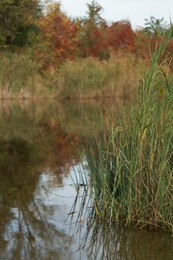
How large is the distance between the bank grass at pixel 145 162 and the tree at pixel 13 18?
26219 millimetres

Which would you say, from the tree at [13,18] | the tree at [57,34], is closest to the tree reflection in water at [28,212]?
the tree at [13,18]

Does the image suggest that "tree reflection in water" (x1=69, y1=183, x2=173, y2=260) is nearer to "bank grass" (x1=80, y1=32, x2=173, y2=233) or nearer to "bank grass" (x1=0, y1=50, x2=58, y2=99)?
"bank grass" (x1=80, y1=32, x2=173, y2=233)

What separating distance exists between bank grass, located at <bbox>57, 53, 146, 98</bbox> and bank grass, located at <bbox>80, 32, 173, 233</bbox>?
21.9m

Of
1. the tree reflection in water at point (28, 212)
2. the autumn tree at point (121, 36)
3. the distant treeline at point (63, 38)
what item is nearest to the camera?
the tree reflection in water at point (28, 212)

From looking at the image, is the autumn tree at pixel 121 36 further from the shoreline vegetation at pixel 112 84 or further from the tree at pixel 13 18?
the tree at pixel 13 18

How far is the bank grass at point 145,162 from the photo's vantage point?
4.42 metres

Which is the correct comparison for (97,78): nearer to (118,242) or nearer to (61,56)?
(61,56)

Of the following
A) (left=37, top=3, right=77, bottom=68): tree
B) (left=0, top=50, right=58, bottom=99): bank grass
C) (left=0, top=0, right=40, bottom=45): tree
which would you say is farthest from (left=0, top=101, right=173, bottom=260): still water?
(left=37, top=3, right=77, bottom=68): tree

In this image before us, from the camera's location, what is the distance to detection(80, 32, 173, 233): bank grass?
14.5 ft

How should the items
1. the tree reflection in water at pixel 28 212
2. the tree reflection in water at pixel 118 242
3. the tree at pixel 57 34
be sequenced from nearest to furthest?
the tree reflection in water at pixel 118 242 < the tree reflection in water at pixel 28 212 < the tree at pixel 57 34

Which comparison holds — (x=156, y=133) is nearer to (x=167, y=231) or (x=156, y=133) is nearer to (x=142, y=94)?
(x=142, y=94)

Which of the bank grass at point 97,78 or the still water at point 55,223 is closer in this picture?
the still water at point 55,223

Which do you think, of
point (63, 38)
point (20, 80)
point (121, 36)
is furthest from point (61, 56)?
point (20, 80)

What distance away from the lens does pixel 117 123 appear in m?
4.88
